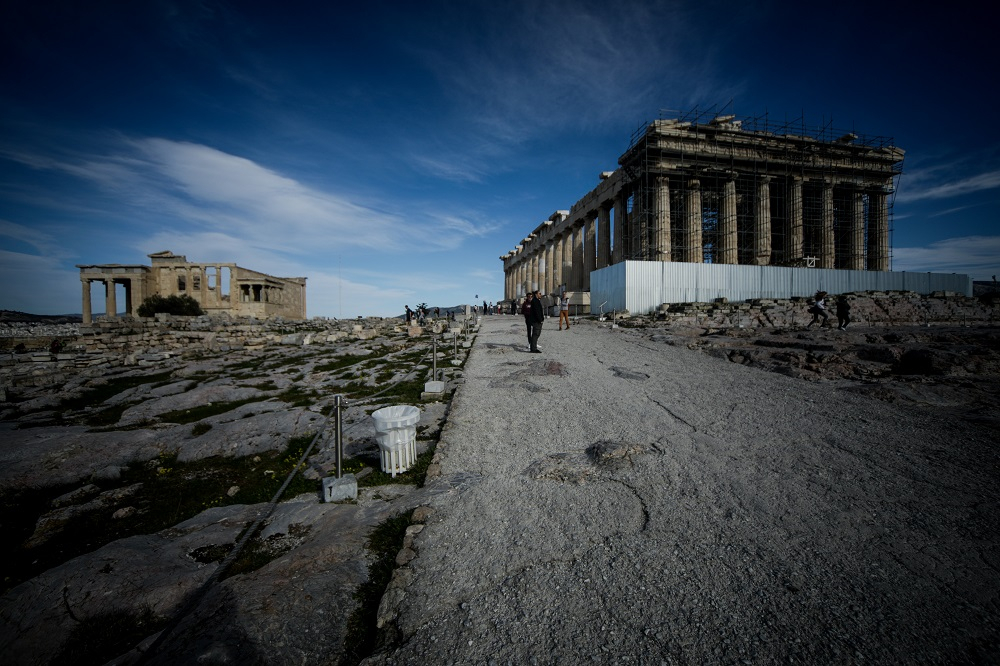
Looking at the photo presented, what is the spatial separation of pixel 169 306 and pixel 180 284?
1006 centimetres

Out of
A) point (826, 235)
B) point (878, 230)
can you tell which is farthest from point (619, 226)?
point (878, 230)

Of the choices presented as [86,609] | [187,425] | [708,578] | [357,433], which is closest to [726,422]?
[708,578]

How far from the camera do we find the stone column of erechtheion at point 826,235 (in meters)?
30.6

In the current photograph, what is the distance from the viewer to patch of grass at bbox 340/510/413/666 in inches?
83.7

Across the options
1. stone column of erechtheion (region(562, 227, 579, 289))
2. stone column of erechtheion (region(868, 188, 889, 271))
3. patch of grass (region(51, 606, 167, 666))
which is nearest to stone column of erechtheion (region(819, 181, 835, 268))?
stone column of erechtheion (region(868, 188, 889, 271))

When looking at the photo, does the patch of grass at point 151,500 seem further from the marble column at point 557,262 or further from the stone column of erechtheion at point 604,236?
the marble column at point 557,262

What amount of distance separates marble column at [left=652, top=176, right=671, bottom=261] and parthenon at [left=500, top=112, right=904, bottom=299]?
8 cm

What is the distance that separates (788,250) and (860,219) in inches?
332

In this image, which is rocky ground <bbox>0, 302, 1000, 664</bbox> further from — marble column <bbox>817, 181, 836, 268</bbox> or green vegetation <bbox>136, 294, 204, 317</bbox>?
green vegetation <bbox>136, 294, 204, 317</bbox>

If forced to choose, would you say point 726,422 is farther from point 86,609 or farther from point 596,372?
point 86,609

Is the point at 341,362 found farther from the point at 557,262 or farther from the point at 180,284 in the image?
the point at 180,284

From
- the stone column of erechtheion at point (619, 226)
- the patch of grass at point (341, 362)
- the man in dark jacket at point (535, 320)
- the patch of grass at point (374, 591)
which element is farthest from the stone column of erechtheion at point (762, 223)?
the patch of grass at point (374, 591)

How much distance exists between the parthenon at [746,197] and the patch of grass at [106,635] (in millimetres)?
24986

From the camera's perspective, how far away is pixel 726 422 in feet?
17.4
